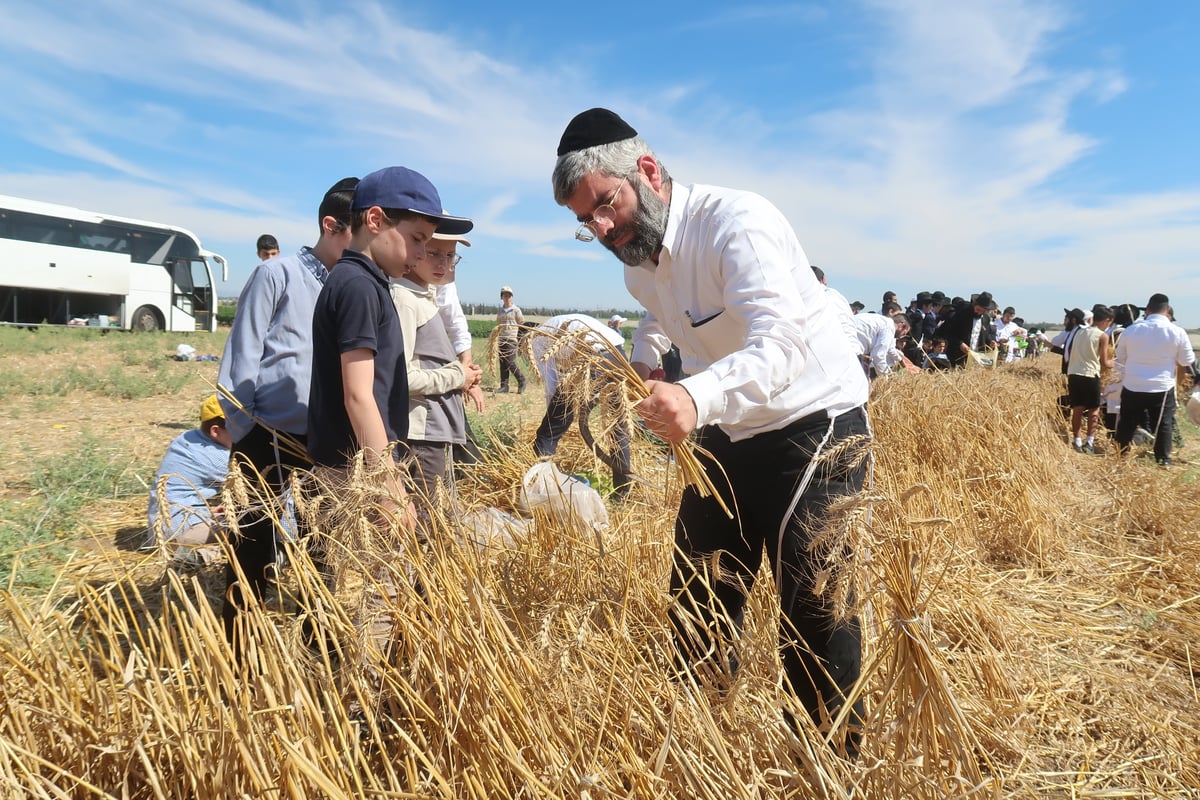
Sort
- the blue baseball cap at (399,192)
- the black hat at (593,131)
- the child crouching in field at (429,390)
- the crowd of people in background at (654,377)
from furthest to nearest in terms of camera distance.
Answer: the child crouching in field at (429,390) → the blue baseball cap at (399,192) → the black hat at (593,131) → the crowd of people in background at (654,377)

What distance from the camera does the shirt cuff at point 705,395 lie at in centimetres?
126

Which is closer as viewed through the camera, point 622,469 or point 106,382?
point 622,469

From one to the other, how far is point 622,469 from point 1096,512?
13.4 ft

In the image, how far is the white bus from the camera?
51.2ft

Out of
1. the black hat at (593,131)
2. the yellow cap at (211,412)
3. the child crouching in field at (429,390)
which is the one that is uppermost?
the black hat at (593,131)

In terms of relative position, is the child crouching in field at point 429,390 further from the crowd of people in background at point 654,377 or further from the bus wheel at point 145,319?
the bus wheel at point 145,319

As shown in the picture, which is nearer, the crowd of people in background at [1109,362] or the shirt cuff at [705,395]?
the shirt cuff at [705,395]

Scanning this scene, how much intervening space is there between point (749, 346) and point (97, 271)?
65.1 feet

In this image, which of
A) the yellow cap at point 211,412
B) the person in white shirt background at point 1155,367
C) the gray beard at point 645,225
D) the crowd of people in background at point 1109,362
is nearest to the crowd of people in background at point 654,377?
the gray beard at point 645,225

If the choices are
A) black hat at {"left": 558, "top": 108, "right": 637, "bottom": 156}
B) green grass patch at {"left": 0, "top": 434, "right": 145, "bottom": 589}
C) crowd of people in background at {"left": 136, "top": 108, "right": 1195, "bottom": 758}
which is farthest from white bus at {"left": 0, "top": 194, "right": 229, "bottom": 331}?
black hat at {"left": 558, "top": 108, "right": 637, "bottom": 156}

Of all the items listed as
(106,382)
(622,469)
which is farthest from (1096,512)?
(106,382)

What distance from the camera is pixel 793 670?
5.57 feet

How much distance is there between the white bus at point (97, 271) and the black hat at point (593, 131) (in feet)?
62.5

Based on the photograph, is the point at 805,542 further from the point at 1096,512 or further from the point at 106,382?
the point at 106,382
